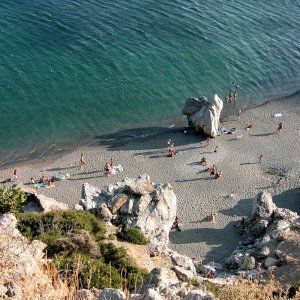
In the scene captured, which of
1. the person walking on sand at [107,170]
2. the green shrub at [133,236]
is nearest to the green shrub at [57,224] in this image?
the green shrub at [133,236]

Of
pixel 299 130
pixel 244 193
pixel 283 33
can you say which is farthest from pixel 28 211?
pixel 283 33

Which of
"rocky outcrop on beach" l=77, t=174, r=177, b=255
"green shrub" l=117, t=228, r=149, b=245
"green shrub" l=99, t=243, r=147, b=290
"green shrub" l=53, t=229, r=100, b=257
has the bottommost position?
"rocky outcrop on beach" l=77, t=174, r=177, b=255

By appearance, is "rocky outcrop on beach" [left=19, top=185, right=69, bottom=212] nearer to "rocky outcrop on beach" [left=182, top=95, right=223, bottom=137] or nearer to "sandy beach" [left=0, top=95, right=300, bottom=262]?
"sandy beach" [left=0, top=95, right=300, bottom=262]

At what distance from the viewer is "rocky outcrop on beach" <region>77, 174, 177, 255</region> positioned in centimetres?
3625

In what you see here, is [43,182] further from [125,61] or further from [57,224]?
[125,61]

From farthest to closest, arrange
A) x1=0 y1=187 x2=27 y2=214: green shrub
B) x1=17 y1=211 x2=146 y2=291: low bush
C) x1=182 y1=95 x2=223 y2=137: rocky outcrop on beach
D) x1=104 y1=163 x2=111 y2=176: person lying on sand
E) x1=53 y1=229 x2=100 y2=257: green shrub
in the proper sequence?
1. x1=182 y1=95 x2=223 y2=137: rocky outcrop on beach
2. x1=104 y1=163 x2=111 y2=176: person lying on sand
3. x1=0 y1=187 x2=27 y2=214: green shrub
4. x1=53 y1=229 x2=100 y2=257: green shrub
5. x1=17 y1=211 x2=146 y2=291: low bush

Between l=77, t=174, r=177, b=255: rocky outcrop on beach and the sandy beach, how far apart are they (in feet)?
11.7

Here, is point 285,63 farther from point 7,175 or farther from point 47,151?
point 7,175

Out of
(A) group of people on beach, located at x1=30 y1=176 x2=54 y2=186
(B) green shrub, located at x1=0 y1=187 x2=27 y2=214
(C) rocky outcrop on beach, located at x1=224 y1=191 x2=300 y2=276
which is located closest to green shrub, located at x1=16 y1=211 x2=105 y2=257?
(B) green shrub, located at x1=0 y1=187 x2=27 y2=214

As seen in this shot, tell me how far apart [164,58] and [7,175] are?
3145cm

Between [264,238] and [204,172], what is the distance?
1453cm

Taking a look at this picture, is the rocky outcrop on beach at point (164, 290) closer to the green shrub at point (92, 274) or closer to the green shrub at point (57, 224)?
the green shrub at point (92, 274)

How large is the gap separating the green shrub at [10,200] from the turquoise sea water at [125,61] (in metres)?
17.7

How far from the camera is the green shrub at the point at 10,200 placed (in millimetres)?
32062
